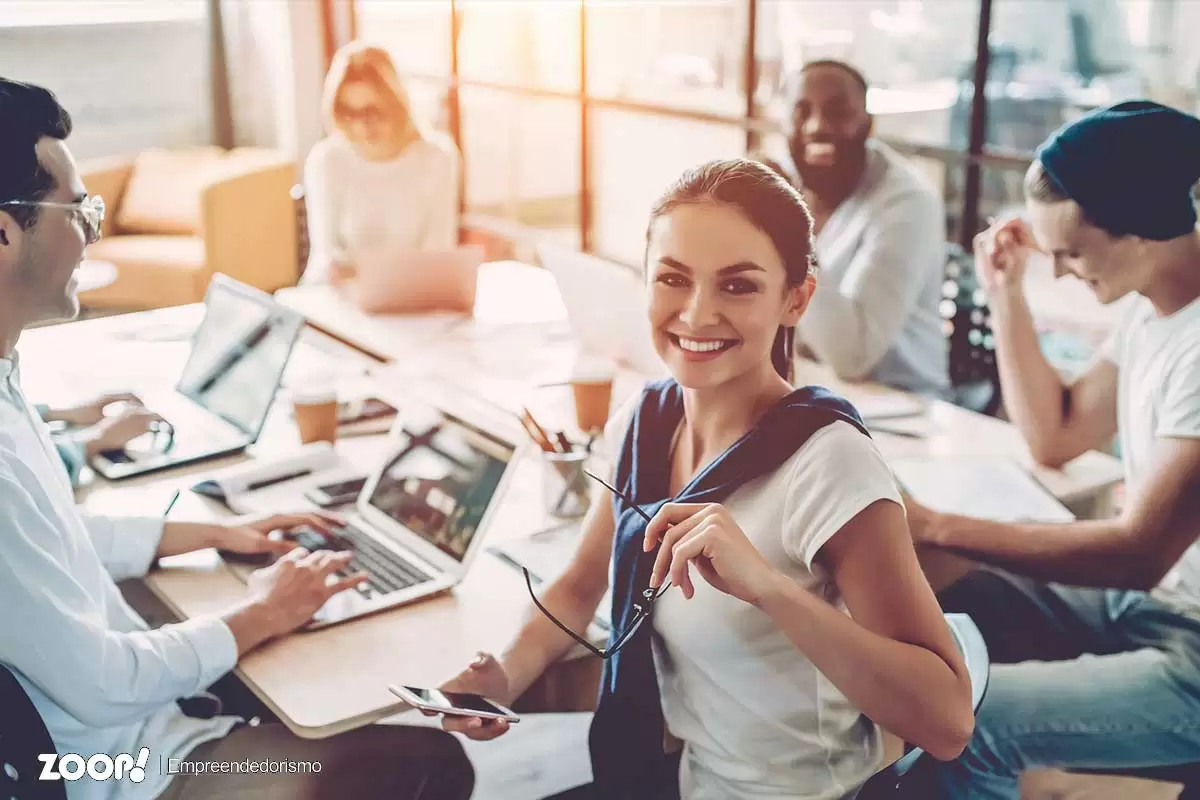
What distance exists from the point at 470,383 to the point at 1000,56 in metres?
1.55

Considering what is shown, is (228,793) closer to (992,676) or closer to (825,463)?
(825,463)

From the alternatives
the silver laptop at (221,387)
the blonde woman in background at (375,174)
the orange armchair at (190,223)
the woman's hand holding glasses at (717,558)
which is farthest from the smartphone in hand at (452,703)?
the orange armchair at (190,223)

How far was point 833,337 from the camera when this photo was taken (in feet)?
8.39

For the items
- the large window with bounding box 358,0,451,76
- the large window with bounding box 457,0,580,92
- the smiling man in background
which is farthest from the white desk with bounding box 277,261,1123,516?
the large window with bounding box 358,0,451,76

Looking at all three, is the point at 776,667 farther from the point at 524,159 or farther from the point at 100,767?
the point at 524,159

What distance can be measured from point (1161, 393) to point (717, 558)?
0.96m

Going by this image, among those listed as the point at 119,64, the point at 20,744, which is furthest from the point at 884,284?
the point at 119,64

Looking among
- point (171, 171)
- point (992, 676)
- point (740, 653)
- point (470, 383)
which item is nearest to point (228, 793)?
point (740, 653)

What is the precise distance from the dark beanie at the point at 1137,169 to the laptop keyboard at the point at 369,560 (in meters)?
1.08

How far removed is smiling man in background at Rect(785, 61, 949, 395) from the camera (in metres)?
2.58

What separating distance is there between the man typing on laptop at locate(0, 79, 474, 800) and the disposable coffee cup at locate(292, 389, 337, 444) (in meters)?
0.51

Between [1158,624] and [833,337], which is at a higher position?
[833,337]

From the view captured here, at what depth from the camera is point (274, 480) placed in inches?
81.0

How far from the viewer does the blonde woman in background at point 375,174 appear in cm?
371
